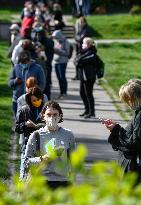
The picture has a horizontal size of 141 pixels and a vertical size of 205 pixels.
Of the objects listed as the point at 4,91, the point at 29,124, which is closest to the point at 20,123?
the point at 29,124

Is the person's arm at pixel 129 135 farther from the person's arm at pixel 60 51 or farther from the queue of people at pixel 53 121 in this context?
the person's arm at pixel 60 51

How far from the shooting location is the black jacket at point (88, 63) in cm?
1833

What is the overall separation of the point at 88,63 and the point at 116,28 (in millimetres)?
24248

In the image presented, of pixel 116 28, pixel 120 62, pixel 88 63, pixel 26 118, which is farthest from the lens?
pixel 116 28

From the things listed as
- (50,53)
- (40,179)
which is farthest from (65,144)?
Answer: (50,53)

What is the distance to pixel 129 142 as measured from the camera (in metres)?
8.45

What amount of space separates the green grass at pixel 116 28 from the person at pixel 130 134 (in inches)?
1273

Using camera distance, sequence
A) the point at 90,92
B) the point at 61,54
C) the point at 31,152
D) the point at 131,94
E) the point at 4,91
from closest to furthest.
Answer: the point at 131,94 → the point at 31,152 → the point at 90,92 → the point at 61,54 → the point at 4,91

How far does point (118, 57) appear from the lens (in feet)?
107

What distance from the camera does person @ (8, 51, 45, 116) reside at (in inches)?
603

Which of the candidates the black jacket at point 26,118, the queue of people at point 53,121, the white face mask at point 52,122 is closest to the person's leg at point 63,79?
the queue of people at point 53,121

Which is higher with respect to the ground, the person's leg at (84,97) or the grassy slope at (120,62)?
the person's leg at (84,97)

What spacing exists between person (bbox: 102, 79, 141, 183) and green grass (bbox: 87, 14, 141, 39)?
106ft

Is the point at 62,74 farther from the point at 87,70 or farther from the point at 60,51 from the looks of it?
the point at 87,70
